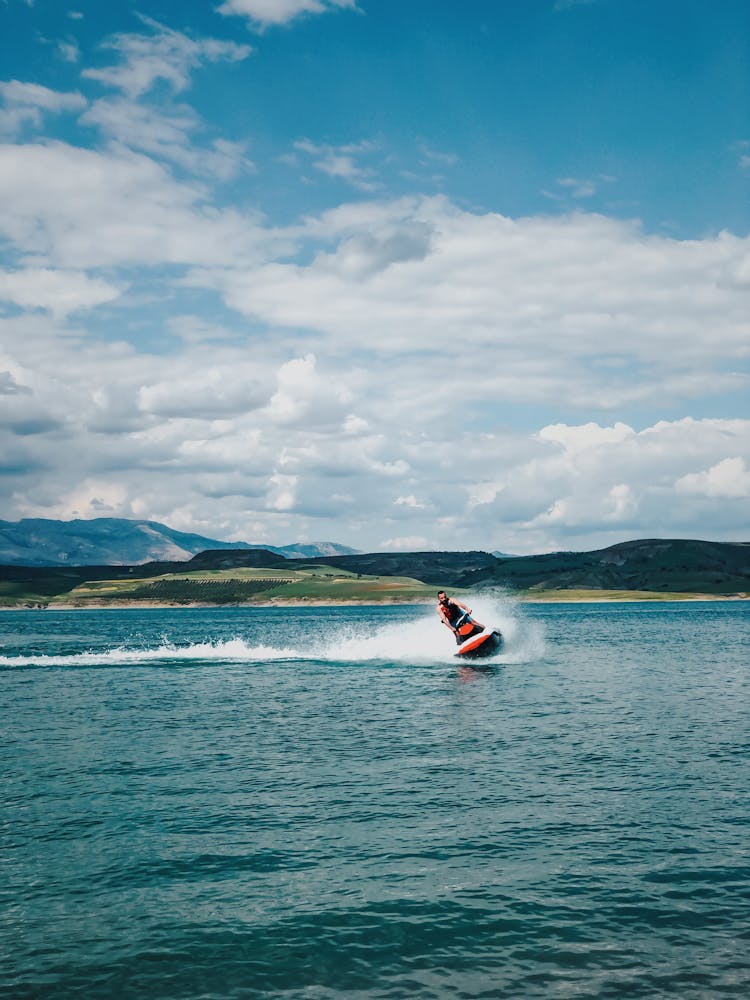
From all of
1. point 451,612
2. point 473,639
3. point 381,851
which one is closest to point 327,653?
point 473,639

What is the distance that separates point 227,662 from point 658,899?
61.5m

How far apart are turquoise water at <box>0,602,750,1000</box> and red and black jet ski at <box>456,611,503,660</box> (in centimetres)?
2050

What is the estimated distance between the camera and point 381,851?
786 inches

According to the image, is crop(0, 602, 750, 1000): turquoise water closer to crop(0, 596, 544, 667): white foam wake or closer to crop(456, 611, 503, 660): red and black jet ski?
crop(456, 611, 503, 660): red and black jet ski

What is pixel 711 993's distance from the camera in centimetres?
1329

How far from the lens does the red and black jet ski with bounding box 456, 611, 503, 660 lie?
6494 centimetres

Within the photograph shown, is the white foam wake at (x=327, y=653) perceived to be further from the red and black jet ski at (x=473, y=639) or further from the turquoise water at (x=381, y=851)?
the turquoise water at (x=381, y=851)

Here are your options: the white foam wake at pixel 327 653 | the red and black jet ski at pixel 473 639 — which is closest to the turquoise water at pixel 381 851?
the red and black jet ski at pixel 473 639

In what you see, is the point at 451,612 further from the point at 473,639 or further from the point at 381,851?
the point at 381,851

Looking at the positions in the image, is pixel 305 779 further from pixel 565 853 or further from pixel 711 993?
pixel 711 993

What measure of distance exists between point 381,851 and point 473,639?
150ft

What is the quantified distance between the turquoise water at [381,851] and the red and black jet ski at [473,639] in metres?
20.5

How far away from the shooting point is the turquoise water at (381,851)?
14472 millimetres

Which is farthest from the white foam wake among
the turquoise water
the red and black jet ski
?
the turquoise water
